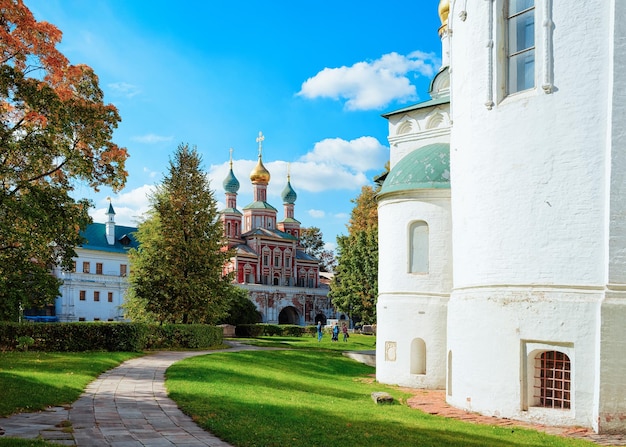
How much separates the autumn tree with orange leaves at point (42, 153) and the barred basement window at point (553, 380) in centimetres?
1240

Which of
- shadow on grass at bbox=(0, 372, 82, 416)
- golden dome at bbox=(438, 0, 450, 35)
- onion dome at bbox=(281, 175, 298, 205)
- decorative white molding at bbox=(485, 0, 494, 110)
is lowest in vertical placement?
shadow on grass at bbox=(0, 372, 82, 416)

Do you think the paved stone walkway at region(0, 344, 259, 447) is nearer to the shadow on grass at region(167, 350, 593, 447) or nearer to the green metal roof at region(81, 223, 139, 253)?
the shadow on grass at region(167, 350, 593, 447)

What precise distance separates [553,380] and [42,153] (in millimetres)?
13915

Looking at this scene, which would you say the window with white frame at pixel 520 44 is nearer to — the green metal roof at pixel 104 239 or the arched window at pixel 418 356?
the arched window at pixel 418 356

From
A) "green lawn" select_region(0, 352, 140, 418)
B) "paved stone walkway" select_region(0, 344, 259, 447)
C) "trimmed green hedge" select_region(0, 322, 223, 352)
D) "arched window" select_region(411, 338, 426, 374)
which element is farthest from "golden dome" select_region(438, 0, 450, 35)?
"paved stone walkway" select_region(0, 344, 259, 447)

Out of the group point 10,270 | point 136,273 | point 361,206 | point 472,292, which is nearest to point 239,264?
point 361,206

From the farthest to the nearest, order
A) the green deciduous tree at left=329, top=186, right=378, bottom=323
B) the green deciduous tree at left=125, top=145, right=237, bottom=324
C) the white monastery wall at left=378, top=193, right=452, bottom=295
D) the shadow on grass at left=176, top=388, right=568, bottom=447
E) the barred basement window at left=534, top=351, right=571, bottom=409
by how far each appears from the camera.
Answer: the green deciduous tree at left=329, top=186, right=378, bottom=323 < the green deciduous tree at left=125, top=145, right=237, bottom=324 < the white monastery wall at left=378, top=193, right=452, bottom=295 < the barred basement window at left=534, top=351, right=571, bottom=409 < the shadow on grass at left=176, top=388, right=568, bottom=447

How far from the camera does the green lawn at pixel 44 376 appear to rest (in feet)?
38.9

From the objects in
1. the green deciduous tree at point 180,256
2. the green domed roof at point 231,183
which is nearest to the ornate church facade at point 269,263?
the green domed roof at point 231,183

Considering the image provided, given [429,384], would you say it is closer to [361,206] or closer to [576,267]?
[576,267]

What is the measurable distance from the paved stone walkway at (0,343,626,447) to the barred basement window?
64cm

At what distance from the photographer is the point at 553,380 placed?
43.4 feet

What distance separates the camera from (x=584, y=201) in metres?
12.9

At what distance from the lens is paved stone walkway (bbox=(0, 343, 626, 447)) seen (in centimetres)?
937
